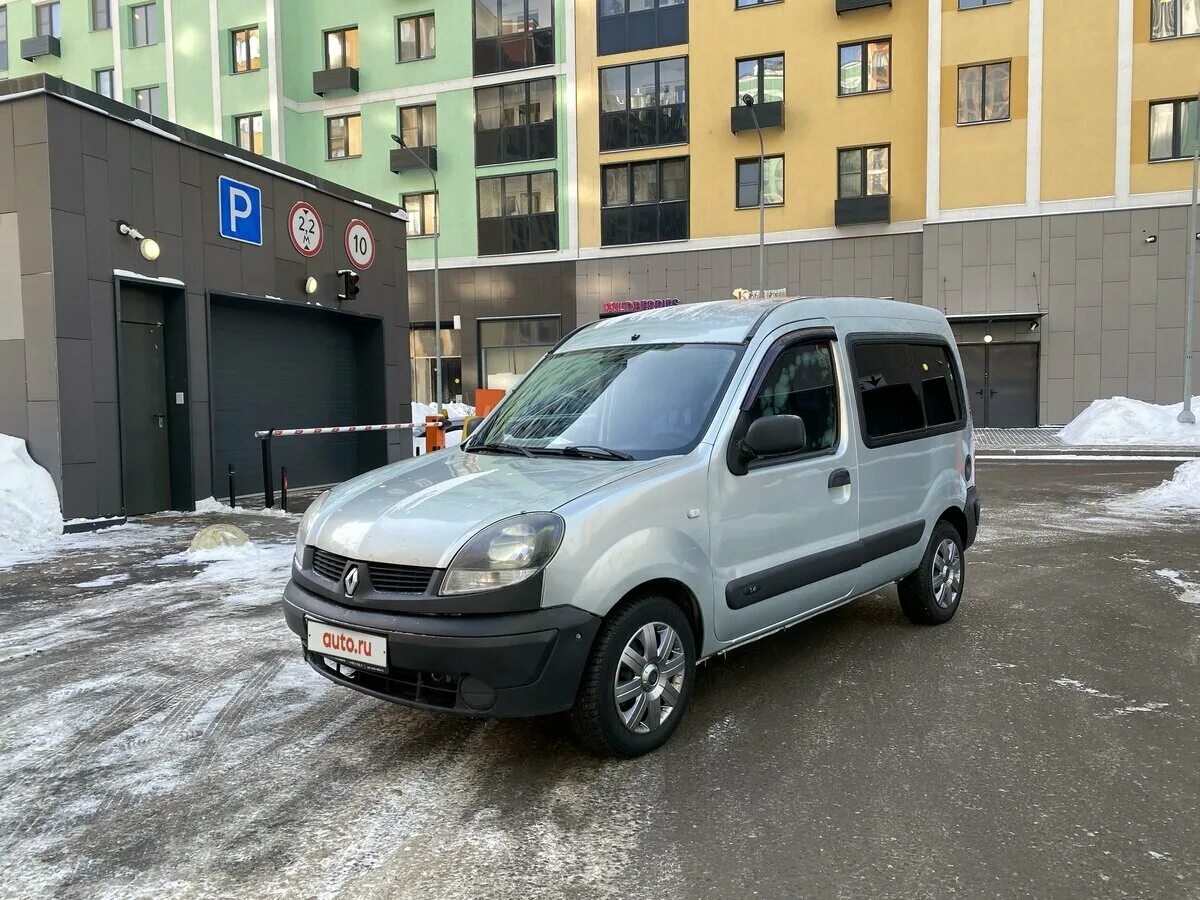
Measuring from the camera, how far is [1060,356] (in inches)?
1001

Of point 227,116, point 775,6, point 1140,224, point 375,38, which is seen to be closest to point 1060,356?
point 1140,224

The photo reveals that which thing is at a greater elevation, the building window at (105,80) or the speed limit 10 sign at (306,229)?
the building window at (105,80)

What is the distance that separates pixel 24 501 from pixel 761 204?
2214cm

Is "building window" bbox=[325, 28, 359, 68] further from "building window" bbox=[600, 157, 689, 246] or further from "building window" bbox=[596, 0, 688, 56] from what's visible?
"building window" bbox=[600, 157, 689, 246]

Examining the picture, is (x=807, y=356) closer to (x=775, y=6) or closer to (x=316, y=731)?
(x=316, y=731)

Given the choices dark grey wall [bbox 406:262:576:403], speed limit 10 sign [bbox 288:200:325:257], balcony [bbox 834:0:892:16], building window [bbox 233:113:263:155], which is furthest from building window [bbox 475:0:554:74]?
speed limit 10 sign [bbox 288:200:325:257]

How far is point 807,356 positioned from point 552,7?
28965 mm

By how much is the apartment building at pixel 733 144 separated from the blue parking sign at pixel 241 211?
57.2 feet

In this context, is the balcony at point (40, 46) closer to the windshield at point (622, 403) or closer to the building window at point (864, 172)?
the building window at point (864, 172)

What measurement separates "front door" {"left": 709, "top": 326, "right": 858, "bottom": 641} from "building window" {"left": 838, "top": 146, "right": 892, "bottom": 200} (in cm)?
2425

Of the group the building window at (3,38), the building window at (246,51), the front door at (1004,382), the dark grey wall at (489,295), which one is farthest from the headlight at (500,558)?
the building window at (3,38)

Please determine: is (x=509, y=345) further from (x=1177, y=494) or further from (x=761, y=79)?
(x=1177, y=494)

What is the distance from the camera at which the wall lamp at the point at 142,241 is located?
973 cm

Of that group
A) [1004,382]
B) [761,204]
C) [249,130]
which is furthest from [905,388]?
[249,130]
